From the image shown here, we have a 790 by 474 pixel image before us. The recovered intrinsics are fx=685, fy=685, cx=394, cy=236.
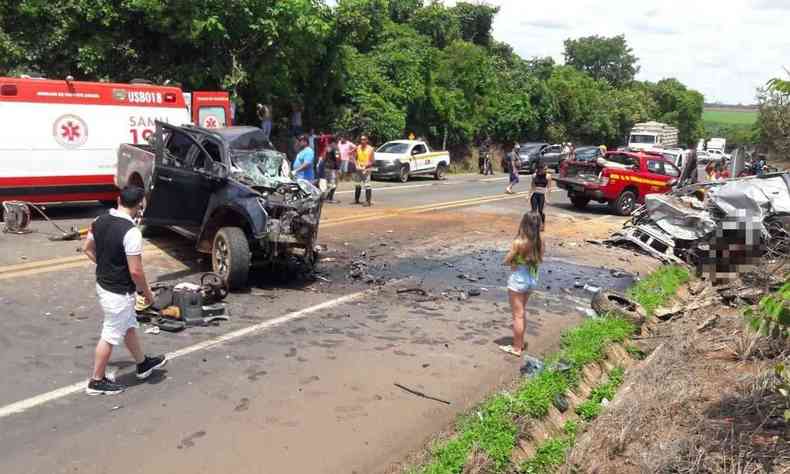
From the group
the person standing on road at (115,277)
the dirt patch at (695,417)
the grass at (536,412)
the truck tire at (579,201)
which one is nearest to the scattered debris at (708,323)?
the dirt patch at (695,417)

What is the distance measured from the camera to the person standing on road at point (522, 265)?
6977mm

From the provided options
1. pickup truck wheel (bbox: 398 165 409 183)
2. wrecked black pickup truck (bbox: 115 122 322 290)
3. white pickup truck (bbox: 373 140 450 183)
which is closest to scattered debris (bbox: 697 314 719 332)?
wrecked black pickup truck (bbox: 115 122 322 290)

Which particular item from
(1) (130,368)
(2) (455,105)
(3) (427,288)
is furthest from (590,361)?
(2) (455,105)

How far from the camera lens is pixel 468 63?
38.3m

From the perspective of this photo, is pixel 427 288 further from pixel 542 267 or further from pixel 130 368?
pixel 130 368

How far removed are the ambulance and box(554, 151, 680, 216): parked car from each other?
11285mm

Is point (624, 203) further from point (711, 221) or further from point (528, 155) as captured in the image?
point (528, 155)

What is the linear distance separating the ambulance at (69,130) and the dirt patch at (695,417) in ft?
33.6

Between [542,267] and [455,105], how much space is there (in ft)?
86.7

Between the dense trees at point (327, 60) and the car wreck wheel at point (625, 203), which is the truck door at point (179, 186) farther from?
the car wreck wheel at point (625, 203)

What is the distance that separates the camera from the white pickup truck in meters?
27.1

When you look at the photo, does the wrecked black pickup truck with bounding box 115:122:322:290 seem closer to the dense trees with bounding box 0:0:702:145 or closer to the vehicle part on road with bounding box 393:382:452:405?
the vehicle part on road with bounding box 393:382:452:405

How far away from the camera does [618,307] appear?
874 centimetres

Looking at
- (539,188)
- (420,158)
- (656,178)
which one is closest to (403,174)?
(420,158)
